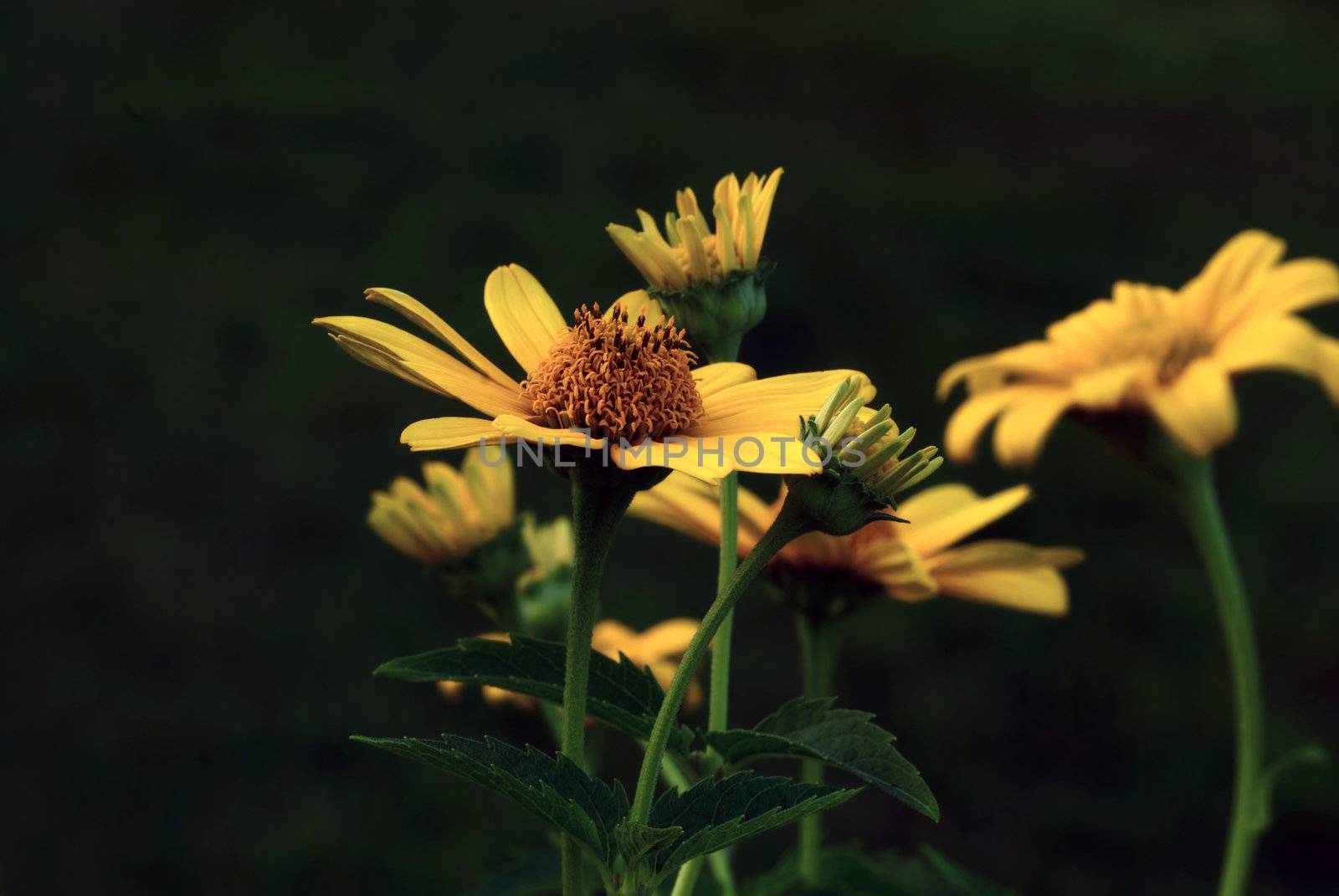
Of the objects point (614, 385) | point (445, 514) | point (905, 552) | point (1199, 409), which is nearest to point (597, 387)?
point (614, 385)

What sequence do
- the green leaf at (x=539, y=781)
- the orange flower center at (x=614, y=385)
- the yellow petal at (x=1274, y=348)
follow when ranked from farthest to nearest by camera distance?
the yellow petal at (x=1274, y=348) < the orange flower center at (x=614, y=385) < the green leaf at (x=539, y=781)

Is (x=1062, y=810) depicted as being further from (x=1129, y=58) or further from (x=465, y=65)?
(x=1129, y=58)

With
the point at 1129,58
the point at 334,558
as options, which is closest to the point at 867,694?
the point at 334,558

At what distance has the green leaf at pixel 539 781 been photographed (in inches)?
20.6

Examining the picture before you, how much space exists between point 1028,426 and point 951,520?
165mm

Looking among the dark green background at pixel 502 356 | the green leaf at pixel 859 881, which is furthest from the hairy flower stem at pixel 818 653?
the dark green background at pixel 502 356

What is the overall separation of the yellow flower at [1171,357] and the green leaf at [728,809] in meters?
0.51

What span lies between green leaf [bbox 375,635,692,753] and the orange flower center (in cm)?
10

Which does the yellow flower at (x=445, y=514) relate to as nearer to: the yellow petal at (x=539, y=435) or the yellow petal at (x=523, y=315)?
the yellow petal at (x=523, y=315)

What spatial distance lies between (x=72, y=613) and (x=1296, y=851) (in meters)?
2.33

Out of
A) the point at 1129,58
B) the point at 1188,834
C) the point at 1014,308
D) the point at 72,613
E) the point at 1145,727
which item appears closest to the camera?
the point at 1188,834

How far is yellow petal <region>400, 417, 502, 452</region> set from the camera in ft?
1.81

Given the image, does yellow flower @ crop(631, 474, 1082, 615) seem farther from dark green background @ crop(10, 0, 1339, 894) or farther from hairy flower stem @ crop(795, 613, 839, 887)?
dark green background @ crop(10, 0, 1339, 894)

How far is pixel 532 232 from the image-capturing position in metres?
3.65
